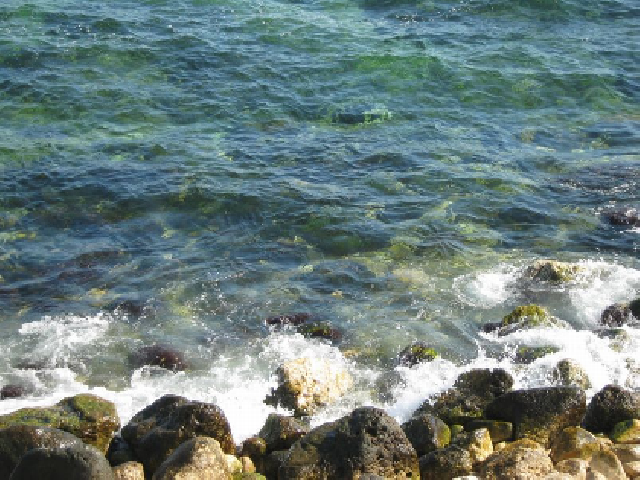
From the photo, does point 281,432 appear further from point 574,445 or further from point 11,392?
point 11,392

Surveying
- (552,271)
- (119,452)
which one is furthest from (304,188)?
(119,452)

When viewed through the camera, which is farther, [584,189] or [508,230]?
[584,189]

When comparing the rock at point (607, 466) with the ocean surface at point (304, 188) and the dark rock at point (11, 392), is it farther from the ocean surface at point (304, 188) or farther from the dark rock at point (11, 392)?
the dark rock at point (11, 392)

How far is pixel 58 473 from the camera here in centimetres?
1216

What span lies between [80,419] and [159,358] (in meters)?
3.60

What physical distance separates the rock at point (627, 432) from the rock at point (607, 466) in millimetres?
1295

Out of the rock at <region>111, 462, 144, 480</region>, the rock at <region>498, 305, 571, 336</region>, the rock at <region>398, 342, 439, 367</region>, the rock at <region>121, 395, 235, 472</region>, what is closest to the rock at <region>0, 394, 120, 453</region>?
the rock at <region>121, 395, 235, 472</region>

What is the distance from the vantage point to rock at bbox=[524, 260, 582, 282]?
67.4ft

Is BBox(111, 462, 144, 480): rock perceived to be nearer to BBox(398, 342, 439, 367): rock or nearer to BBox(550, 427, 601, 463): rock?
BBox(398, 342, 439, 367): rock

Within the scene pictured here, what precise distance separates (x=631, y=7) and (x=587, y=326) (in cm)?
2345

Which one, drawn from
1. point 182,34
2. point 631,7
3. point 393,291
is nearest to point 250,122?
point 182,34

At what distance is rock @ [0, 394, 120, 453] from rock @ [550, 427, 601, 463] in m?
7.17

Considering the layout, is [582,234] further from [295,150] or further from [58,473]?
[58,473]

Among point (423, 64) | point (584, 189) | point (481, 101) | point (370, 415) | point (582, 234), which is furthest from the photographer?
point (423, 64)
